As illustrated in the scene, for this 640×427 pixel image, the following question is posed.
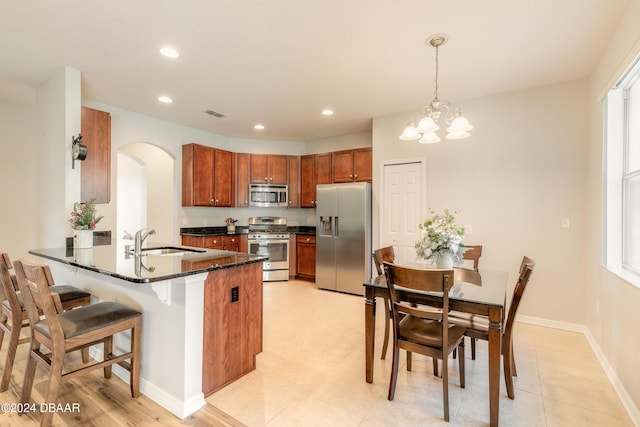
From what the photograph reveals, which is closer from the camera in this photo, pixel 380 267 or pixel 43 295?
pixel 43 295

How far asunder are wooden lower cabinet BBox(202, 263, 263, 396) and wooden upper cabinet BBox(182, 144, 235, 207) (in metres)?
3.17

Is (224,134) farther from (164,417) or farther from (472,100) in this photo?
(164,417)

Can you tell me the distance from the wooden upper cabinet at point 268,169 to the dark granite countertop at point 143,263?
10.9 ft

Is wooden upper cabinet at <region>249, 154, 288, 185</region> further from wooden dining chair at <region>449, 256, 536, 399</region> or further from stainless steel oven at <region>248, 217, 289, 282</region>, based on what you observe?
wooden dining chair at <region>449, 256, 536, 399</region>

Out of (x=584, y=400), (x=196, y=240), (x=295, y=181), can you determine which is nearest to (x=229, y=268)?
(x=584, y=400)

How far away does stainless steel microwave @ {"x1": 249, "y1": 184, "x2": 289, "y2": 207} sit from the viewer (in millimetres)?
5871

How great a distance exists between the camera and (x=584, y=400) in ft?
6.82

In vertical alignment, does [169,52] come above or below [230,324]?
above

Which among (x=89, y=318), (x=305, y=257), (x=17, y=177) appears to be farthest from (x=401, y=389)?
(x=17, y=177)

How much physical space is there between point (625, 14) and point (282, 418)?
11.7 ft

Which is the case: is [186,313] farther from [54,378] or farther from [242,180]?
[242,180]

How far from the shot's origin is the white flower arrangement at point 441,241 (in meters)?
2.35

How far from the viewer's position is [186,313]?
1.89 m

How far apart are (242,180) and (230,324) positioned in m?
3.95
